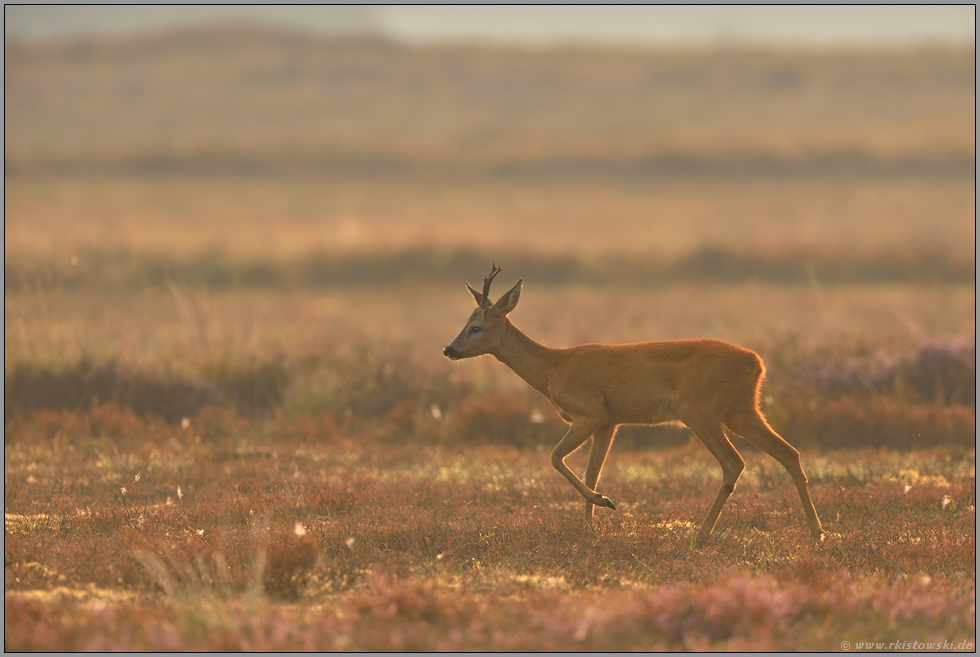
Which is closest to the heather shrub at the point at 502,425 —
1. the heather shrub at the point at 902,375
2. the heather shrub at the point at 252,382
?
the heather shrub at the point at 252,382

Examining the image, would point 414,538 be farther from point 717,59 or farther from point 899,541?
point 717,59

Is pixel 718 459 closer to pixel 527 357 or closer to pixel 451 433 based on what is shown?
pixel 527 357

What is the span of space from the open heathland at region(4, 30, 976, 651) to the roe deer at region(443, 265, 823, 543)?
488mm

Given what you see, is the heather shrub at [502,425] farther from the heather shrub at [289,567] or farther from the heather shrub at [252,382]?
the heather shrub at [289,567]

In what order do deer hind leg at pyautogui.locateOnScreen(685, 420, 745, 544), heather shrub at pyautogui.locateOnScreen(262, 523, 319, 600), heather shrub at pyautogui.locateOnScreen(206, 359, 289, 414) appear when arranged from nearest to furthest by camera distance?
heather shrub at pyautogui.locateOnScreen(262, 523, 319, 600)
deer hind leg at pyautogui.locateOnScreen(685, 420, 745, 544)
heather shrub at pyautogui.locateOnScreen(206, 359, 289, 414)

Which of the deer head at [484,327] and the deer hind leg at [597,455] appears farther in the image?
the deer head at [484,327]

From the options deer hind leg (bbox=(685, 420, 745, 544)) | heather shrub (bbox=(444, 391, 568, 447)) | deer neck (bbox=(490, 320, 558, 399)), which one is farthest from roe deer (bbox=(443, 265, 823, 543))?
heather shrub (bbox=(444, 391, 568, 447))

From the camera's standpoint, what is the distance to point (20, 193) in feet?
158

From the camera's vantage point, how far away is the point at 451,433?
13844mm

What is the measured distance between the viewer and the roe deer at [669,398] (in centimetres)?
913

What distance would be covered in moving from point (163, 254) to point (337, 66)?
192 feet

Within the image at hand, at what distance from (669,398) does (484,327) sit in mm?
1802

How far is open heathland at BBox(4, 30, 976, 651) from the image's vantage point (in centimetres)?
690

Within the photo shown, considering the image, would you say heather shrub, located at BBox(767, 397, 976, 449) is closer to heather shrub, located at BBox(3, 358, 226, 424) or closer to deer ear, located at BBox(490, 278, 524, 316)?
deer ear, located at BBox(490, 278, 524, 316)
